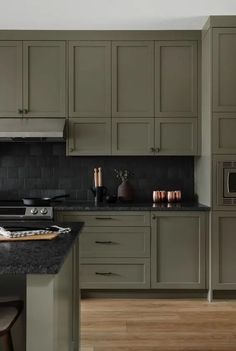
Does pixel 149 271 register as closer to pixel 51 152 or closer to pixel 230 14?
pixel 51 152

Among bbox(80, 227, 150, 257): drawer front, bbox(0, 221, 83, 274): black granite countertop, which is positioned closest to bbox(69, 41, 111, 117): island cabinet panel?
bbox(80, 227, 150, 257): drawer front

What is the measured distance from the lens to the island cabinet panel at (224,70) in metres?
3.79

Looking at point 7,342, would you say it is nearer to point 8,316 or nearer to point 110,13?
point 8,316

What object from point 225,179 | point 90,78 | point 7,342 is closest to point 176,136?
point 225,179

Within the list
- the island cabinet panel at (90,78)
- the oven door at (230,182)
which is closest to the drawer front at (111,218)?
the oven door at (230,182)

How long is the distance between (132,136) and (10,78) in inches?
53.4

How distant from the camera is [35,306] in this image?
55.4 inches

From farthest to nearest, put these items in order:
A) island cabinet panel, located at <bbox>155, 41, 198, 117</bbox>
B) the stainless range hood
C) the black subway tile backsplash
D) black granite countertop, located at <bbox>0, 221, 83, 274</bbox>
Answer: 1. the black subway tile backsplash
2. island cabinet panel, located at <bbox>155, 41, 198, 117</bbox>
3. the stainless range hood
4. black granite countertop, located at <bbox>0, 221, 83, 274</bbox>

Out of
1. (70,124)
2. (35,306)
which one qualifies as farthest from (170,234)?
(35,306)

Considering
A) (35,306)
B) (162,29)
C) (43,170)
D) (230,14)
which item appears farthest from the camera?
(43,170)

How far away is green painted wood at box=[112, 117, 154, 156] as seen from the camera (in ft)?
13.6

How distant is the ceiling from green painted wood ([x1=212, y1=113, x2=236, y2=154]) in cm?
95

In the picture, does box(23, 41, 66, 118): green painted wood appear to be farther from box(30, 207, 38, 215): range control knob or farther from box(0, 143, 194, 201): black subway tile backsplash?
box(30, 207, 38, 215): range control knob

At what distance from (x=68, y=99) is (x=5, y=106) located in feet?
2.10
